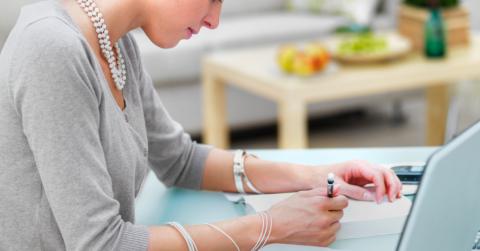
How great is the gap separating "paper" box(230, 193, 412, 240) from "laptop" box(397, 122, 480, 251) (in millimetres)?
284

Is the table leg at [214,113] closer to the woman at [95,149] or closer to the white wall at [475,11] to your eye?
the white wall at [475,11]

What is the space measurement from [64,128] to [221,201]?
440mm

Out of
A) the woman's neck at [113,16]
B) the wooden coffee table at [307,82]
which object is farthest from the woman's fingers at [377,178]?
the wooden coffee table at [307,82]

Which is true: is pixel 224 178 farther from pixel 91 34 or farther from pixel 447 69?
pixel 447 69

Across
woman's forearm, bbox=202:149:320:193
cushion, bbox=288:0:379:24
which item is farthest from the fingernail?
cushion, bbox=288:0:379:24

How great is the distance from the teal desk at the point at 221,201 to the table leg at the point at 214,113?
1.85m

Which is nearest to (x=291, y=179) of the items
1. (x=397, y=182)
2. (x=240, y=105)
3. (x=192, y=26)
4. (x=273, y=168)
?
(x=273, y=168)

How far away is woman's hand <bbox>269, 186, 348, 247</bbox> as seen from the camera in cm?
117

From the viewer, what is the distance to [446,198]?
0.82m

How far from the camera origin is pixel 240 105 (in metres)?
3.77

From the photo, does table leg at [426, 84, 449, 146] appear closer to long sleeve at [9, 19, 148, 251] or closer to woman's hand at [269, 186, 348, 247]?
woman's hand at [269, 186, 348, 247]

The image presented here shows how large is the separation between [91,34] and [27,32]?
123 mm

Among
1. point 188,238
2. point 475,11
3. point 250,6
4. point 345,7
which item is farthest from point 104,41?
point 475,11

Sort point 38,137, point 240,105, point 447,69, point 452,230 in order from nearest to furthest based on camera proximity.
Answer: point 452,230 < point 38,137 < point 447,69 < point 240,105
